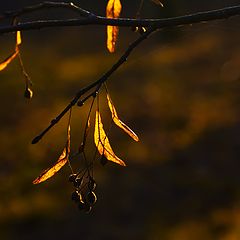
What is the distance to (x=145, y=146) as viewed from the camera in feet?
29.7

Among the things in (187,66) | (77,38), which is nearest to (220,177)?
(187,66)

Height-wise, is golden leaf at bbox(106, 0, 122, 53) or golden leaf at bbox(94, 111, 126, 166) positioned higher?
golden leaf at bbox(106, 0, 122, 53)

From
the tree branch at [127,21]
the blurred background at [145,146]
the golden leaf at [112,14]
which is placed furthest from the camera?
the blurred background at [145,146]

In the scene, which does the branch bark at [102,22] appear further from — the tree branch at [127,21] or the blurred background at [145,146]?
the blurred background at [145,146]

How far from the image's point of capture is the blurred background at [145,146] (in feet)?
22.2

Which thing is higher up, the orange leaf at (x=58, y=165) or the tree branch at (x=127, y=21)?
the tree branch at (x=127, y=21)

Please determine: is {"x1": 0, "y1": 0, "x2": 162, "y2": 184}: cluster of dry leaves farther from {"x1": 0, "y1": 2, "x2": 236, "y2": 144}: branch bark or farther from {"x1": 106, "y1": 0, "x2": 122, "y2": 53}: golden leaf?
{"x1": 0, "y1": 2, "x2": 236, "y2": 144}: branch bark

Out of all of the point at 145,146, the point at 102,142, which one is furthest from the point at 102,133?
the point at 145,146

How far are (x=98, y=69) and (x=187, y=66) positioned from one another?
91.4 inches

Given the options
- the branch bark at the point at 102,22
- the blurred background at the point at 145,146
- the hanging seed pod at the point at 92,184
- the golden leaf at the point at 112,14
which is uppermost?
the branch bark at the point at 102,22

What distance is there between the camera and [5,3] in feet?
78.4

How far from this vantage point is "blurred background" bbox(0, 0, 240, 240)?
6.75 meters

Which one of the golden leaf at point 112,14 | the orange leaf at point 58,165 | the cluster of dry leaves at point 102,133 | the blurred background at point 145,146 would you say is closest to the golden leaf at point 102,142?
the cluster of dry leaves at point 102,133

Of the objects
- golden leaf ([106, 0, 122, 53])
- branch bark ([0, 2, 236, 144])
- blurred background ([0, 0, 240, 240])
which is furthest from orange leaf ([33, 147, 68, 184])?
blurred background ([0, 0, 240, 240])
